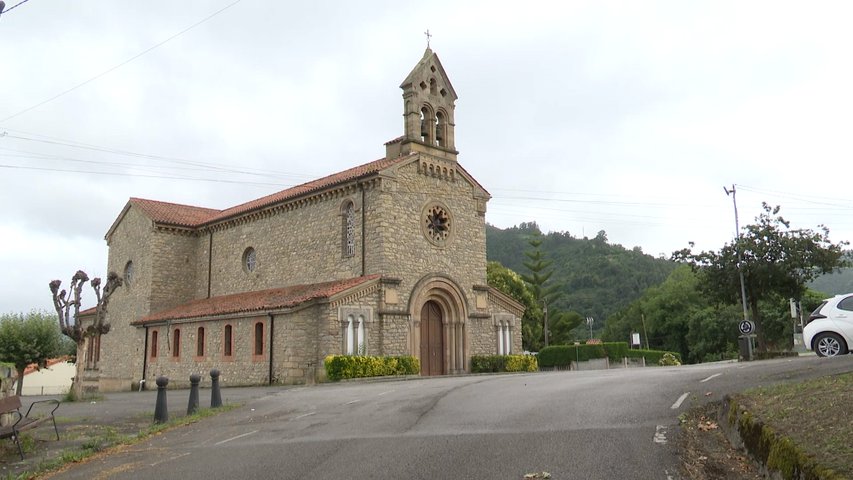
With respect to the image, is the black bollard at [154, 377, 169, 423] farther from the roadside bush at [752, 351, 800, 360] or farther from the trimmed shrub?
the roadside bush at [752, 351, 800, 360]

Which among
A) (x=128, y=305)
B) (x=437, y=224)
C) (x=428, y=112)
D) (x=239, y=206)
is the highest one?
(x=428, y=112)

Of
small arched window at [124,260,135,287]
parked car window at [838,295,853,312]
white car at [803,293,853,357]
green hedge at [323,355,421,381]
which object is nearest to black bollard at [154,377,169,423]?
green hedge at [323,355,421,381]

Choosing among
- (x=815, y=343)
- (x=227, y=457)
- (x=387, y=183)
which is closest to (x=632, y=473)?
(x=227, y=457)

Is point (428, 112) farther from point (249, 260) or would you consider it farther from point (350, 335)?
point (249, 260)

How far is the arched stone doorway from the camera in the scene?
28859 millimetres

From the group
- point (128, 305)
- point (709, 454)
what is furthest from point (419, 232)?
point (709, 454)

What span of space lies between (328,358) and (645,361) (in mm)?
28896

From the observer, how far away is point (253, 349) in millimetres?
27594

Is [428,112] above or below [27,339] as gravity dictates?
above

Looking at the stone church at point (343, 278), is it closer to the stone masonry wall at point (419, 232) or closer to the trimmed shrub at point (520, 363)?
the stone masonry wall at point (419, 232)

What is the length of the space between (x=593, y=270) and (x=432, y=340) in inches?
2740

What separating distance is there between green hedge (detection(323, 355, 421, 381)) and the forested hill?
63.4 meters

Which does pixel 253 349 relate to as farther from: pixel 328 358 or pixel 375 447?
pixel 375 447

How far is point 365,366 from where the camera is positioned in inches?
986
